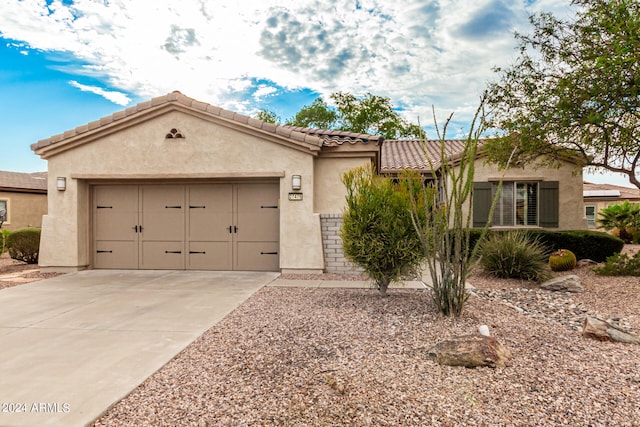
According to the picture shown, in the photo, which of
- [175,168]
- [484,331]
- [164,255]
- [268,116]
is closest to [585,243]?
[484,331]

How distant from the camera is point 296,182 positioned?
9.01m

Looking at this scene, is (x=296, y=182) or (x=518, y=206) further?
(x=518, y=206)

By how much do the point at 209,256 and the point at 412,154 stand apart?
10032 millimetres

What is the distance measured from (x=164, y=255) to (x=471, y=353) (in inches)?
324

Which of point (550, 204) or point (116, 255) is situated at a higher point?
point (550, 204)

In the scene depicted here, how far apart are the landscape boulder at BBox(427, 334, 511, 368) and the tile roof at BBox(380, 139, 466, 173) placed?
9.06m

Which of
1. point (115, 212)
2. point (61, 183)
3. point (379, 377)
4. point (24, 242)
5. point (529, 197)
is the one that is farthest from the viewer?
point (529, 197)

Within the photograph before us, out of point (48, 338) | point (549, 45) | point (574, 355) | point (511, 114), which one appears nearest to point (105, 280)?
point (48, 338)

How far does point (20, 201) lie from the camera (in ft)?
62.4

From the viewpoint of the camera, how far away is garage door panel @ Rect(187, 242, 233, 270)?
9766 mm

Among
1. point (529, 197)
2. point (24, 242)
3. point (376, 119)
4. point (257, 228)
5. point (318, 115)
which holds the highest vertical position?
point (318, 115)

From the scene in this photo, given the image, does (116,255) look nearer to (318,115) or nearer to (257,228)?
(257,228)

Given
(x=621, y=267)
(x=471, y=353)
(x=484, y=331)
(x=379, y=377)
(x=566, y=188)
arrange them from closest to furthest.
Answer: (x=379, y=377) → (x=471, y=353) → (x=484, y=331) → (x=621, y=267) → (x=566, y=188)

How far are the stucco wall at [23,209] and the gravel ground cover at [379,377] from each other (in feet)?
61.5
